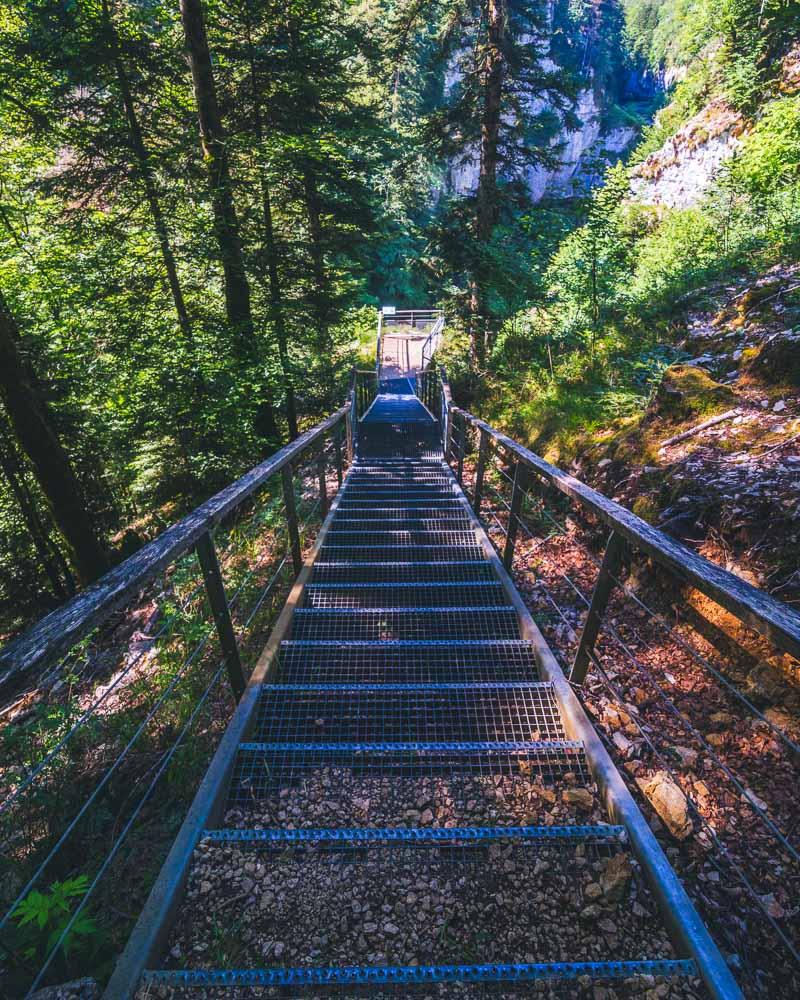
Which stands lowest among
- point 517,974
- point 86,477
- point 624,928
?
point 86,477

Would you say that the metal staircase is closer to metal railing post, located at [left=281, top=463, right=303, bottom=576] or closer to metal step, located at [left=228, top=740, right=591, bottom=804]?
metal step, located at [left=228, top=740, right=591, bottom=804]

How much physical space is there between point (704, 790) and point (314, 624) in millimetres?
2410

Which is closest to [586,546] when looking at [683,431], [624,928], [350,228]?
[683,431]

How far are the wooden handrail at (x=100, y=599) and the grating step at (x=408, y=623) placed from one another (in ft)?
4.23

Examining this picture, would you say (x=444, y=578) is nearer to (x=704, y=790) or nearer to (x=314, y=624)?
(x=314, y=624)

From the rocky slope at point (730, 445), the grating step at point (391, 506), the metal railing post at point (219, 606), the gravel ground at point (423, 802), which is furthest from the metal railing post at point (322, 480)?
the gravel ground at point (423, 802)

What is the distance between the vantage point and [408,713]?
2480 millimetres

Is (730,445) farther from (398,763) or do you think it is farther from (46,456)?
(46,456)

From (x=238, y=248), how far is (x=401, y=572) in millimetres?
6679

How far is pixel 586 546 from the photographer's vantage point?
4395mm

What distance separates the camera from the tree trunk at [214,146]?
21.8 ft

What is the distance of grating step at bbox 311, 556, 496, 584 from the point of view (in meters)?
3.96

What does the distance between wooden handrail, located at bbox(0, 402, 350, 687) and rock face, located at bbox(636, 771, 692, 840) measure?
7.82ft

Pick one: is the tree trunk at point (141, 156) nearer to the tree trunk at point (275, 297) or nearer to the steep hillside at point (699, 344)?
the tree trunk at point (275, 297)
